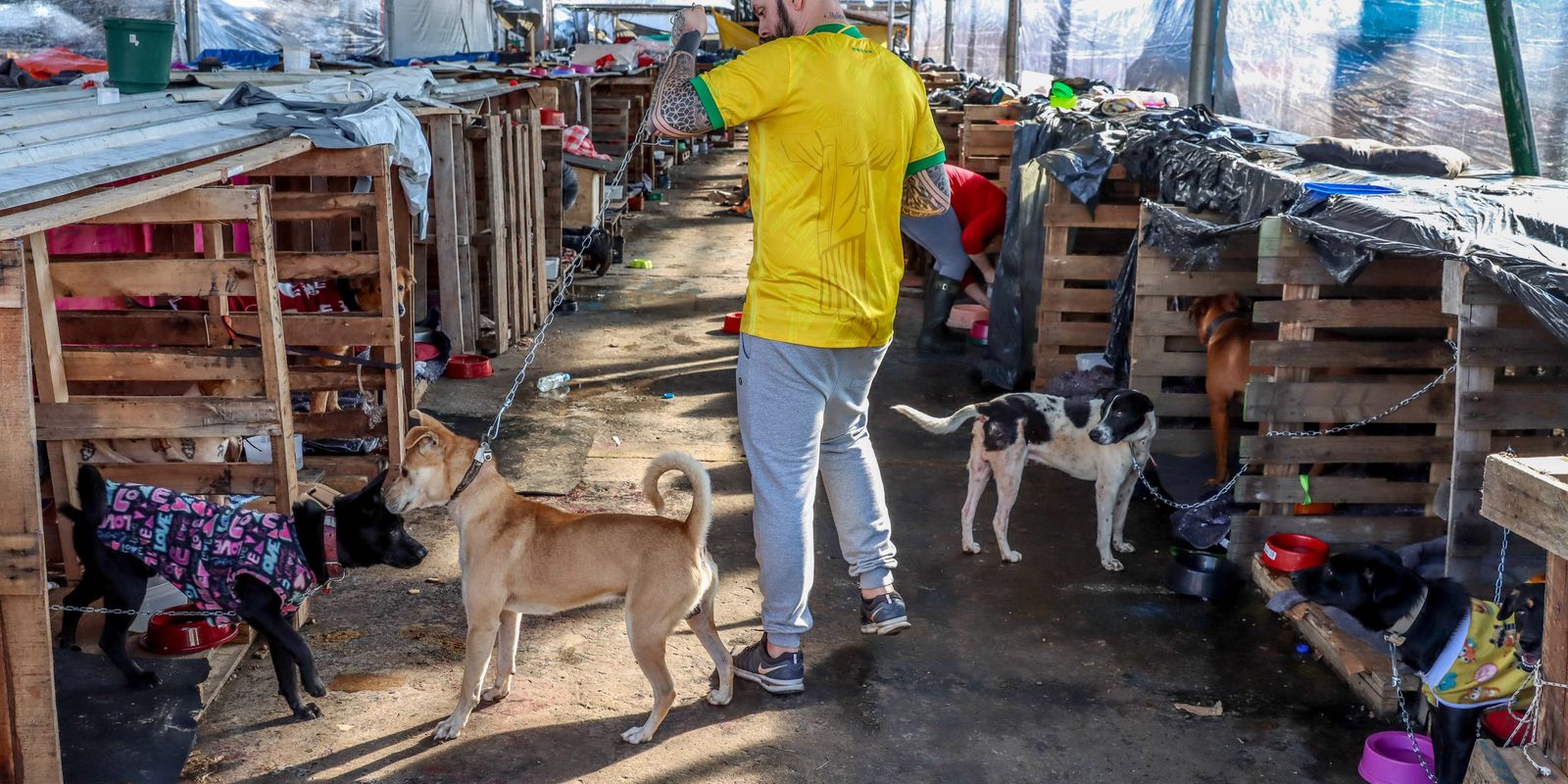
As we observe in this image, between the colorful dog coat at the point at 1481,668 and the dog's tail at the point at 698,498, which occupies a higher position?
the dog's tail at the point at 698,498

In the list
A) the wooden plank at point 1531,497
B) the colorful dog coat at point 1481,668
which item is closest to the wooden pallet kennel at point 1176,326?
the colorful dog coat at point 1481,668

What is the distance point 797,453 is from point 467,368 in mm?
5061

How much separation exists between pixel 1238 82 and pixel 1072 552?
613 cm

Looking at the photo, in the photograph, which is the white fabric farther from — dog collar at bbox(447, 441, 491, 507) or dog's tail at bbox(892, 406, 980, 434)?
dog collar at bbox(447, 441, 491, 507)

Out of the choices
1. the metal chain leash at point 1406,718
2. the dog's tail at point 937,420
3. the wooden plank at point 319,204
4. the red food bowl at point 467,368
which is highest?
the wooden plank at point 319,204

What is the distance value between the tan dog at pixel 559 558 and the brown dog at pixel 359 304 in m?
2.45

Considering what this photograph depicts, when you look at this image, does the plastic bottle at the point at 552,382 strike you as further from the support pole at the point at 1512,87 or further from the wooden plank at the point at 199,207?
the support pole at the point at 1512,87

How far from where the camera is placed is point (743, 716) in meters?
4.30

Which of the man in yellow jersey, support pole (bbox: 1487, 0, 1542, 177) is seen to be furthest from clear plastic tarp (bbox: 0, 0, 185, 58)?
support pole (bbox: 1487, 0, 1542, 177)

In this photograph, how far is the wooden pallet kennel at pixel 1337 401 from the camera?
533 cm

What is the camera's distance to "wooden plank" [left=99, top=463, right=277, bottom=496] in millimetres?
4801

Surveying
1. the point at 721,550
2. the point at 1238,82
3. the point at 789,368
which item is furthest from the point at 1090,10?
the point at 789,368

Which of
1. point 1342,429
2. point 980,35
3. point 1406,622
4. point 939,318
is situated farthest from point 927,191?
point 980,35

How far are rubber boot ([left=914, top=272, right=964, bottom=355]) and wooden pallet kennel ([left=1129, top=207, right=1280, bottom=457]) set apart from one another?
2.97 m
